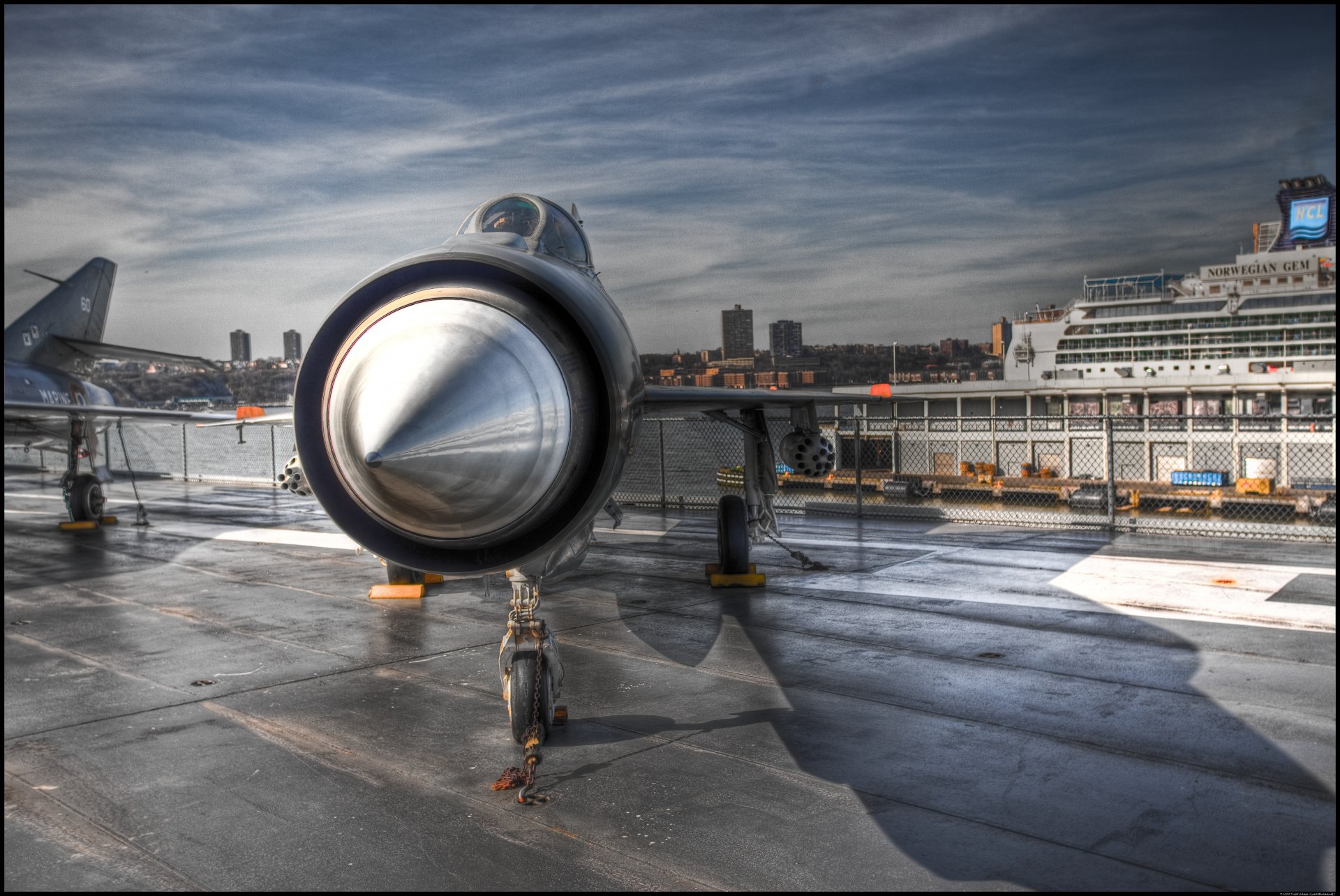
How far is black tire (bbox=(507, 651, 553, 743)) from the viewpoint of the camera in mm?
5605

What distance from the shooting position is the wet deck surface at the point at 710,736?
4.09 m

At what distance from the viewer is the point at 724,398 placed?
28.9 ft

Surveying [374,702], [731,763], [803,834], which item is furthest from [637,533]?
[803,834]

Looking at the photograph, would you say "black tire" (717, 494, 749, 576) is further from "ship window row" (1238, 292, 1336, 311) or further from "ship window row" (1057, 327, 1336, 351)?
"ship window row" (1238, 292, 1336, 311)

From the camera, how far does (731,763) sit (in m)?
5.29

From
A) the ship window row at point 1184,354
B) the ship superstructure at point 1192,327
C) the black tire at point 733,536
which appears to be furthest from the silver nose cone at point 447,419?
the ship window row at point 1184,354

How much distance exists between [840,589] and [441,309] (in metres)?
7.85

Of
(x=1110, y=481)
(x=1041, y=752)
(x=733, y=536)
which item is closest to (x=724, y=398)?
(x=733, y=536)

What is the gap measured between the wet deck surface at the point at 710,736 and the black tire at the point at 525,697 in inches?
6.6

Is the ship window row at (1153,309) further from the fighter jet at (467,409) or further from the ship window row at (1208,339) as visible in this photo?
the fighter jet at (467,409)

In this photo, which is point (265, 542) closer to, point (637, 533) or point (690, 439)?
point (637, 533)

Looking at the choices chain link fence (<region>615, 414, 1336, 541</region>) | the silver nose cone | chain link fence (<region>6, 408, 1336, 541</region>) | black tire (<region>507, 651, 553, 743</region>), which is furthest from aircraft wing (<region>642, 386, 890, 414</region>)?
chain link fence (<region>615, 414, 1336, 541</region>)

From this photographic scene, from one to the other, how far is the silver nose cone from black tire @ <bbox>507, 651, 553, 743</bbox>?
2081 millimetres

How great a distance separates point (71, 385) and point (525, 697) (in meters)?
20.7
